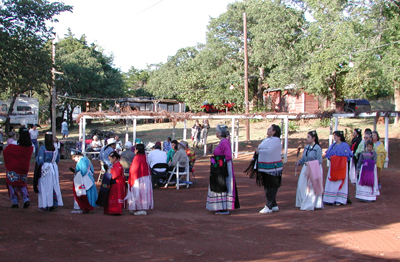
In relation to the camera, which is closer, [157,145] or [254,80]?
[157,145]

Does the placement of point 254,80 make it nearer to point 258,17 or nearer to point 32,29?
point 258,17

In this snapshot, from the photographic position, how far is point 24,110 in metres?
36.5

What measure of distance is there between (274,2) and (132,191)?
88.7ft

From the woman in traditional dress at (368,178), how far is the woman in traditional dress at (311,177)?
63.6 inches

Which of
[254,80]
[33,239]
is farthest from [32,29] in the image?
[254,80]

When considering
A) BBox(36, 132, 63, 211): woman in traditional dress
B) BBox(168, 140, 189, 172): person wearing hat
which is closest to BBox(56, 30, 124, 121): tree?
BBox(168, 140, 189, 172): person wearing hat

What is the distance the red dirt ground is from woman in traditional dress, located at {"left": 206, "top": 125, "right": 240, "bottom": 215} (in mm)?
184

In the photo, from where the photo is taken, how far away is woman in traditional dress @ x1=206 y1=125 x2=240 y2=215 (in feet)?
23.0

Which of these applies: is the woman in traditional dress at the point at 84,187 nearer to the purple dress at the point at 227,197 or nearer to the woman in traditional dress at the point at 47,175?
the woman in traditional dress at the point at 47,175

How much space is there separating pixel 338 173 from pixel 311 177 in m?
0.89

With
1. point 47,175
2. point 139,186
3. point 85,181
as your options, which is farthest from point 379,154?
point 47,175

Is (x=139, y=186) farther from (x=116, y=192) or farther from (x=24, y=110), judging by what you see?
(x=24, y=110)

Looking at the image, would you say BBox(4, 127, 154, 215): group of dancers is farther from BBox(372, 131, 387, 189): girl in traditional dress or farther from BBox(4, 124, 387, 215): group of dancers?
BBox(372, 131, 387, 189): girl in traditional dress

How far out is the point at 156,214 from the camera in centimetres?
723
